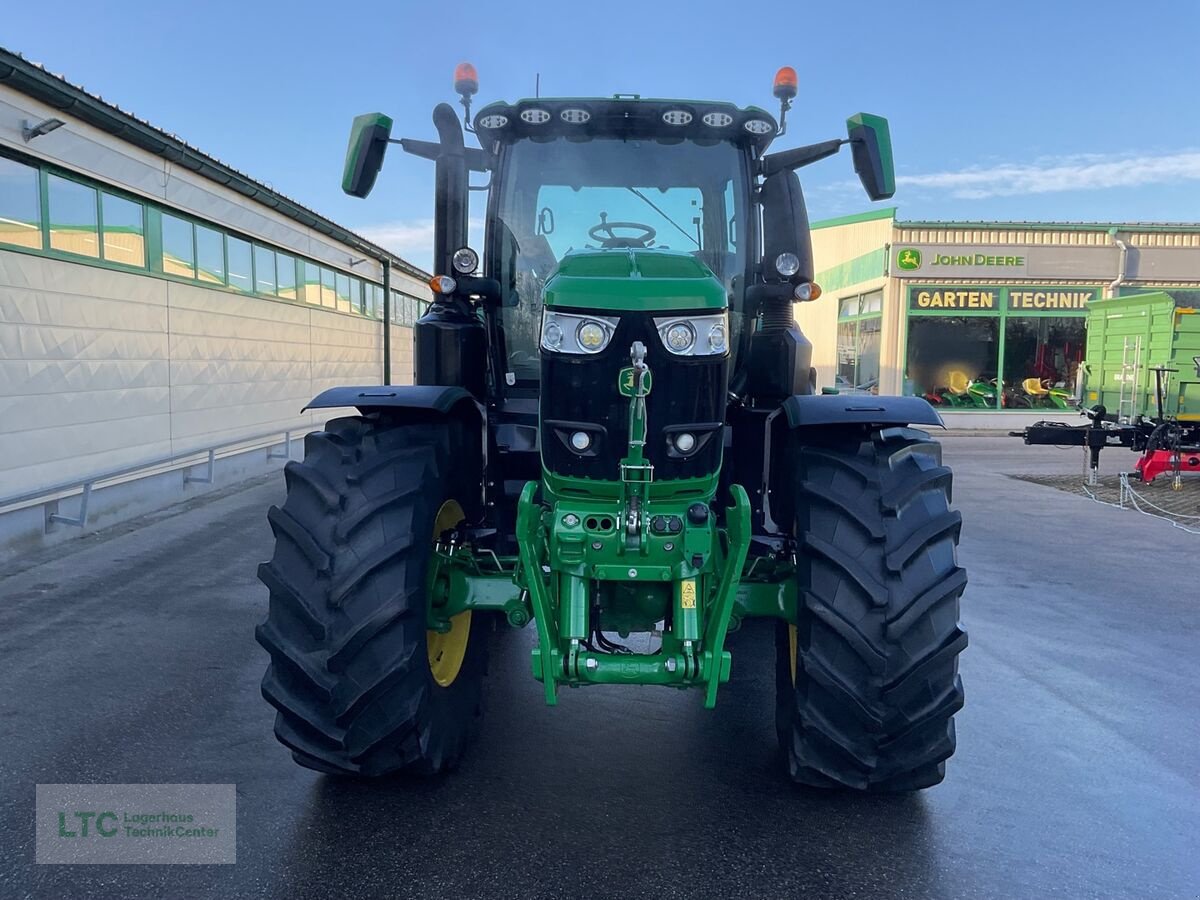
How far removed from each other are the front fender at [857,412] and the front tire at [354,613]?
4.47ft

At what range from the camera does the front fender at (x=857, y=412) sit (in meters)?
3.26

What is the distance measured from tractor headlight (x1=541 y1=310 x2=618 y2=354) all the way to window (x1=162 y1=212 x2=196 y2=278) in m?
8.84

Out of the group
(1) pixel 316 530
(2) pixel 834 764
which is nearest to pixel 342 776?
(1) pixel 316 530

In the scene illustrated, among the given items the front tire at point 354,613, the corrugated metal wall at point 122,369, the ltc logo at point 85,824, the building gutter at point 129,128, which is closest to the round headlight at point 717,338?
the front tire at point 354,613

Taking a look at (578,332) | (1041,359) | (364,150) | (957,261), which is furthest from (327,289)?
(1041,359)

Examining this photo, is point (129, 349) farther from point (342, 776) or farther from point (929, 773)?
point (929, 773)

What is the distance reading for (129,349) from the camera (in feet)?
31.2

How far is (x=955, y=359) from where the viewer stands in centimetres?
2284

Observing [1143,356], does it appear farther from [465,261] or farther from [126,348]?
[126,348]

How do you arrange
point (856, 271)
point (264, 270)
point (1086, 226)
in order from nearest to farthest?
point (264, 270), point (1086, 226), point (856, 271)

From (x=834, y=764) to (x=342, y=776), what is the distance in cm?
176

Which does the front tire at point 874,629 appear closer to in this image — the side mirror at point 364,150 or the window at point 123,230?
the side mirror at point 364,150

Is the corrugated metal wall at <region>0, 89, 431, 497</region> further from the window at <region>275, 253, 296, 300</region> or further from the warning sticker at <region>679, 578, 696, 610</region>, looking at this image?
the warning sticker at <region>679, 578, 696, 610</region>

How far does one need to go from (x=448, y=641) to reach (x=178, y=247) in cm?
890
